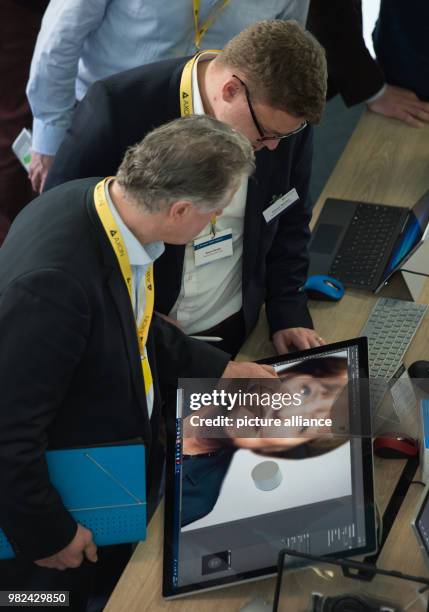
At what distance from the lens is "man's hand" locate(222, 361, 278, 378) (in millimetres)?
1977

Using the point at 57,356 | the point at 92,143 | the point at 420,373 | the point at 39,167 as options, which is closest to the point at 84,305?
the point at 57,356

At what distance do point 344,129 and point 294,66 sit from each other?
102 inches

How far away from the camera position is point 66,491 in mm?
1697

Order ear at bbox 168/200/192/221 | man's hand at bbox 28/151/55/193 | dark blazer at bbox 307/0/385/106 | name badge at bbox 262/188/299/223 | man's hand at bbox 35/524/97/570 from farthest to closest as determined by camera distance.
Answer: dark blazer at bbox 307/0/385/106
man's hand at bbox 28/151/55/193
name badge at bbox 262/188/299/223
man's hand at bbox 35/524/97/570
ear at bbox 168/200/192/221

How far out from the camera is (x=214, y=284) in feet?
7.43

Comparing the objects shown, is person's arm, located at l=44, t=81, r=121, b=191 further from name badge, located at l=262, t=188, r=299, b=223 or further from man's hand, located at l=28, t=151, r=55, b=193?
man's hand, located at l=28, t=151, r=55, b=193

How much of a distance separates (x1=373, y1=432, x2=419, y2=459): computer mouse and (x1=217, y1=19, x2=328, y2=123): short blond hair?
0.77 m

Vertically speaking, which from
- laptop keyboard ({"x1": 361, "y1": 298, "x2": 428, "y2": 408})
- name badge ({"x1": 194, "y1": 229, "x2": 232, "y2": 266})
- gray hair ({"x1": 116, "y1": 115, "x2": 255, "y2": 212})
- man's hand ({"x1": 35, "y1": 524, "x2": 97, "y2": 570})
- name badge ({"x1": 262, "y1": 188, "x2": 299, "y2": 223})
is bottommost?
man's hand ({"x1": 35, "y1": 524, "x2": 97, "y2": 570})

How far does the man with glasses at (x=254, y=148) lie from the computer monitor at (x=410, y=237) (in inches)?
9.9

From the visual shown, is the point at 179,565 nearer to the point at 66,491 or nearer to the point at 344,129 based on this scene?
the point at 66,491

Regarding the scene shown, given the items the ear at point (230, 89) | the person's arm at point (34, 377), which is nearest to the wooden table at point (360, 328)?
the person's arm at point (34, 377)

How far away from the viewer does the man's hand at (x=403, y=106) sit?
9.70 ft

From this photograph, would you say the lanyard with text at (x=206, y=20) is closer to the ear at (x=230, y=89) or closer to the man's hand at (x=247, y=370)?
the ear at (x=230, y=89)

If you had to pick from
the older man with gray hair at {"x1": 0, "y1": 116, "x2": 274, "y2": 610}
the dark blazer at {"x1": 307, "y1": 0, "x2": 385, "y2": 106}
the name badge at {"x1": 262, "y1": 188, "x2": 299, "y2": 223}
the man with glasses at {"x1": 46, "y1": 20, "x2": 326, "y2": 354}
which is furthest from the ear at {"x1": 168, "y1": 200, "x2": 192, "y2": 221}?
the dark blazer at {"x1": 307, "y1": 0, "x2": 385, "y2": 106}
